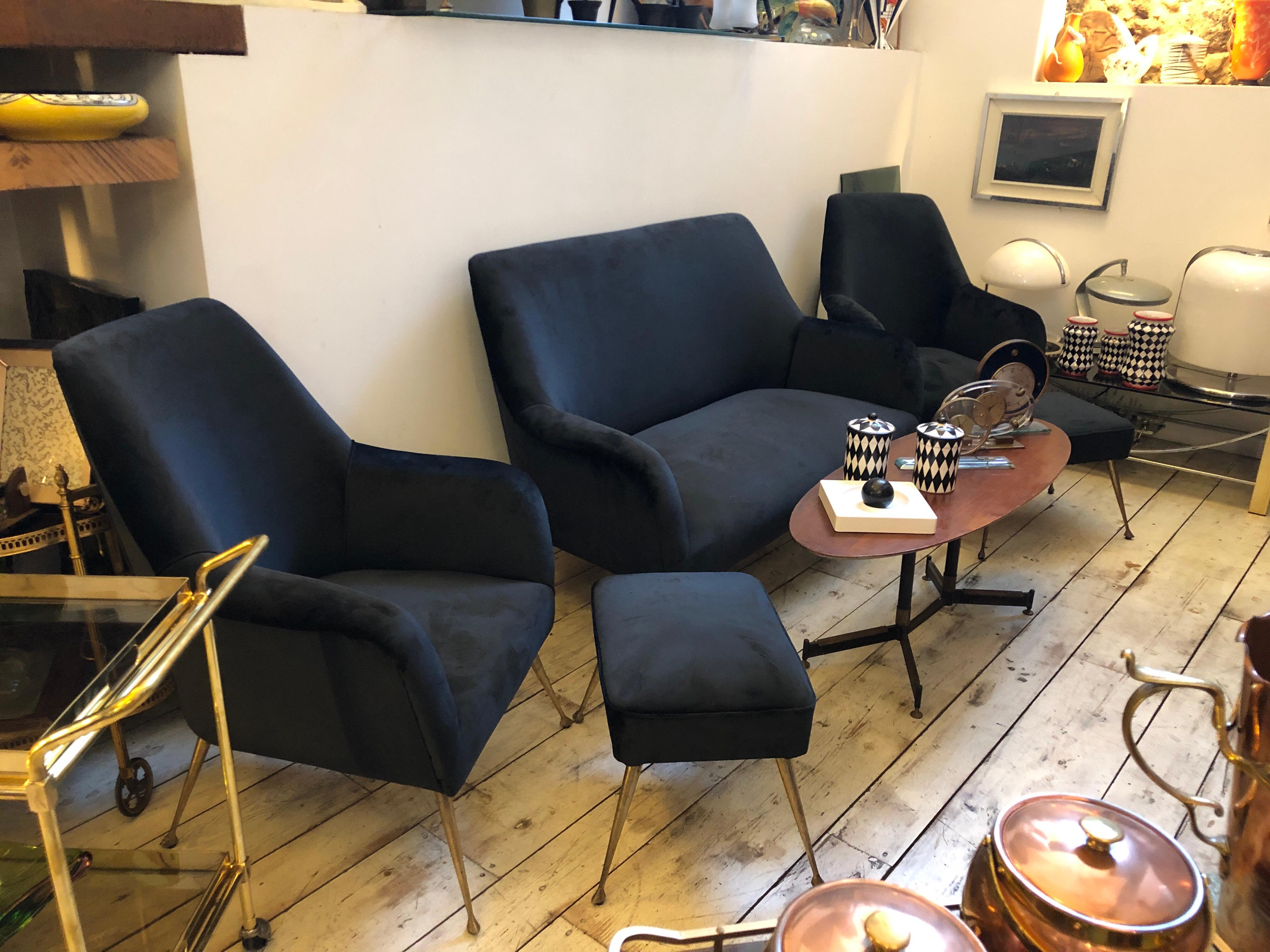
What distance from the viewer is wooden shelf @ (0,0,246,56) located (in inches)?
65.2

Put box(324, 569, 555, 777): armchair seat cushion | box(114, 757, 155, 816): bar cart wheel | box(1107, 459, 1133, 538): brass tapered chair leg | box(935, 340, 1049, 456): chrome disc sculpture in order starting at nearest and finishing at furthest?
box(324, 569, 555, 777): armchair seat cushion, box(114, 757, 155, 816): bar cart wheel, box(935, 340, 1049, 456): chrome disc sculpture, box(1107, 459, 1133, 538): brass tapered chair leg

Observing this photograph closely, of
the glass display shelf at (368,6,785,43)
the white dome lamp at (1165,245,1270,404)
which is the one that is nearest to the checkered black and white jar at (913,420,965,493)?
the glass display shelf at (368,6,785,43)

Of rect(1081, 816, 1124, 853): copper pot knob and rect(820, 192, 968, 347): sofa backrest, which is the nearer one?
rect(1081, 816, 1124, 853): copper pot knob

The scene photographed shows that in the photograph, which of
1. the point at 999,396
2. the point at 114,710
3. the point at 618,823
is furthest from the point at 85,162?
the point at 999,396

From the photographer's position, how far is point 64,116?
1.71m

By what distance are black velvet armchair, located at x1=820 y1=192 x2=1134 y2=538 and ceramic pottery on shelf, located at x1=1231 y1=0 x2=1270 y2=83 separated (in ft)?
3.75

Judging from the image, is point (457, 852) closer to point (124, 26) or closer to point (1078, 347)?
point (124, 26)

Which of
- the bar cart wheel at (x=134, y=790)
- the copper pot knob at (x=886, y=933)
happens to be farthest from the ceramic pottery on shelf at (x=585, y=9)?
the copper pot knob at (x=886, y=933)

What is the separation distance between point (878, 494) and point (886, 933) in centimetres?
152

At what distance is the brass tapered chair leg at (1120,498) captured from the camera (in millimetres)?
3137

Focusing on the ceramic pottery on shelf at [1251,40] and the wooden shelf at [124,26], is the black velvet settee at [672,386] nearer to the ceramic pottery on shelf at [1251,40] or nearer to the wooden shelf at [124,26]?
the wooden shelf at [124,26]

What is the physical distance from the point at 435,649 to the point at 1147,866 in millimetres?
1197

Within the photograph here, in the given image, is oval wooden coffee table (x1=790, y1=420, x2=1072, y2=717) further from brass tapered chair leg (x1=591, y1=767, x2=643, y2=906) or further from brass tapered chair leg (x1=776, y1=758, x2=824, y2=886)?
brass tapered chair leg (x1=591, y1=767, x2=643, y2=906)

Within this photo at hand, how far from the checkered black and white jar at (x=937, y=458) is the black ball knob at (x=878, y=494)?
18cm
